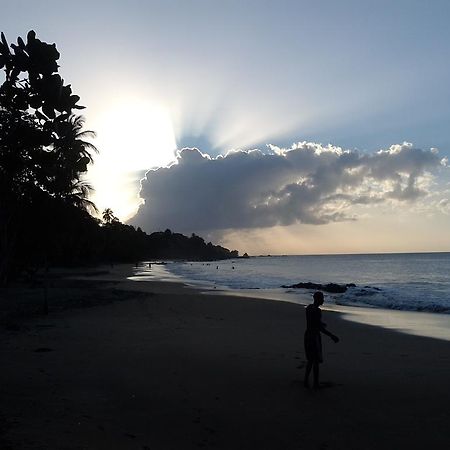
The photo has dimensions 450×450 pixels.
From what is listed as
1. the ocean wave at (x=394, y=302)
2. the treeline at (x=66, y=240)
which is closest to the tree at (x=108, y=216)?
the treeline at (x=66, y=240)

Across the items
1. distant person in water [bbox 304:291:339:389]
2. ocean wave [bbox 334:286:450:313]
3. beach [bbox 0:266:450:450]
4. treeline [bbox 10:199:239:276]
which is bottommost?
beach [bbox 0:266:450:450]

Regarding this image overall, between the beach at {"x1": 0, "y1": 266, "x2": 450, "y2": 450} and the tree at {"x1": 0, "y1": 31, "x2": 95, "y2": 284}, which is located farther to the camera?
the beach at {"x1": 0, "y1": 266, "x2": 450, "y2": 450}

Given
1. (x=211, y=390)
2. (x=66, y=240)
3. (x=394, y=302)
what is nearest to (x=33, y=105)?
(x=211, y=390)

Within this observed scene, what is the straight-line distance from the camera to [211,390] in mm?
8461

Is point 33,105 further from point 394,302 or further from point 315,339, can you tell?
point 394,302

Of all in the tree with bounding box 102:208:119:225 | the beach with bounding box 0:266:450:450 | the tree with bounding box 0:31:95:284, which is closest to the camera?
the tree with bounding box 0:31:95:284

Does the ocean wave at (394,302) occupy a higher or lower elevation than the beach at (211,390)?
higher

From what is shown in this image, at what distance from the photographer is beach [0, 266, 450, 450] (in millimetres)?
6160

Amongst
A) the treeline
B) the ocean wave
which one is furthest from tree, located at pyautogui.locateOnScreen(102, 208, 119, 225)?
the ocean wave

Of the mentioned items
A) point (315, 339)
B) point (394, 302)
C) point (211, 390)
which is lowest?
point (211, 390)

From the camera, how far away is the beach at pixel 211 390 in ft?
20.2

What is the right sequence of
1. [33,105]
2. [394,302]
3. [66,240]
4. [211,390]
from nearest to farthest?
1. [33,105]
2. [211,390]
3. [394,302]
4. [66,240]

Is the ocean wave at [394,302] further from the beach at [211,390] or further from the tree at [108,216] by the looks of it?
the tree at [108,216]

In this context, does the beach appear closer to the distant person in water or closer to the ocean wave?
the distant person in water
